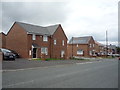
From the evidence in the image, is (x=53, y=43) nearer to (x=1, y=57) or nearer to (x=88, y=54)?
(x=1, y=57)

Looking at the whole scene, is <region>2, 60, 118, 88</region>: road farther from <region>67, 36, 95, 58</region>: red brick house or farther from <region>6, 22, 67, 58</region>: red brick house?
<region>67, 36, 95, 58</region>: red brick house

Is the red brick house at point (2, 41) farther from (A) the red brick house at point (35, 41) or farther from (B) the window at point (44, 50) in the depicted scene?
(B) the window at point (44, 50)

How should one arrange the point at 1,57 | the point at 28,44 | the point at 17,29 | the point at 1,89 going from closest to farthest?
the point at 1,89 → the point at 1,57 → the point at 28,44 → the point at 17,29

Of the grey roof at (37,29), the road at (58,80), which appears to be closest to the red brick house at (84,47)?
the grey roof at (37,29)

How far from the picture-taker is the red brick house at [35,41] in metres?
33.1

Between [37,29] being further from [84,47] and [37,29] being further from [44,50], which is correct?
[84,47]

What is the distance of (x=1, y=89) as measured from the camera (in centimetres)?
709

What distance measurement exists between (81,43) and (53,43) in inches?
970

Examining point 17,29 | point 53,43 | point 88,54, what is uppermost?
point 17,29

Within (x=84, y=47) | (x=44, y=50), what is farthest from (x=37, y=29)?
(x=84, y=47)

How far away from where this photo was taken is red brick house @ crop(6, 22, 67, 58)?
3306 cm

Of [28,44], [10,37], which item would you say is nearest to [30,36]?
[28,44]

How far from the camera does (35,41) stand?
113ft

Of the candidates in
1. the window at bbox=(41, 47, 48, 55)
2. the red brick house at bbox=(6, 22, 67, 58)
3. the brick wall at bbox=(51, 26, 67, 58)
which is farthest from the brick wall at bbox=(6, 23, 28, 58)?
the brick wall at bbox=(51, 26, 67, 58)
